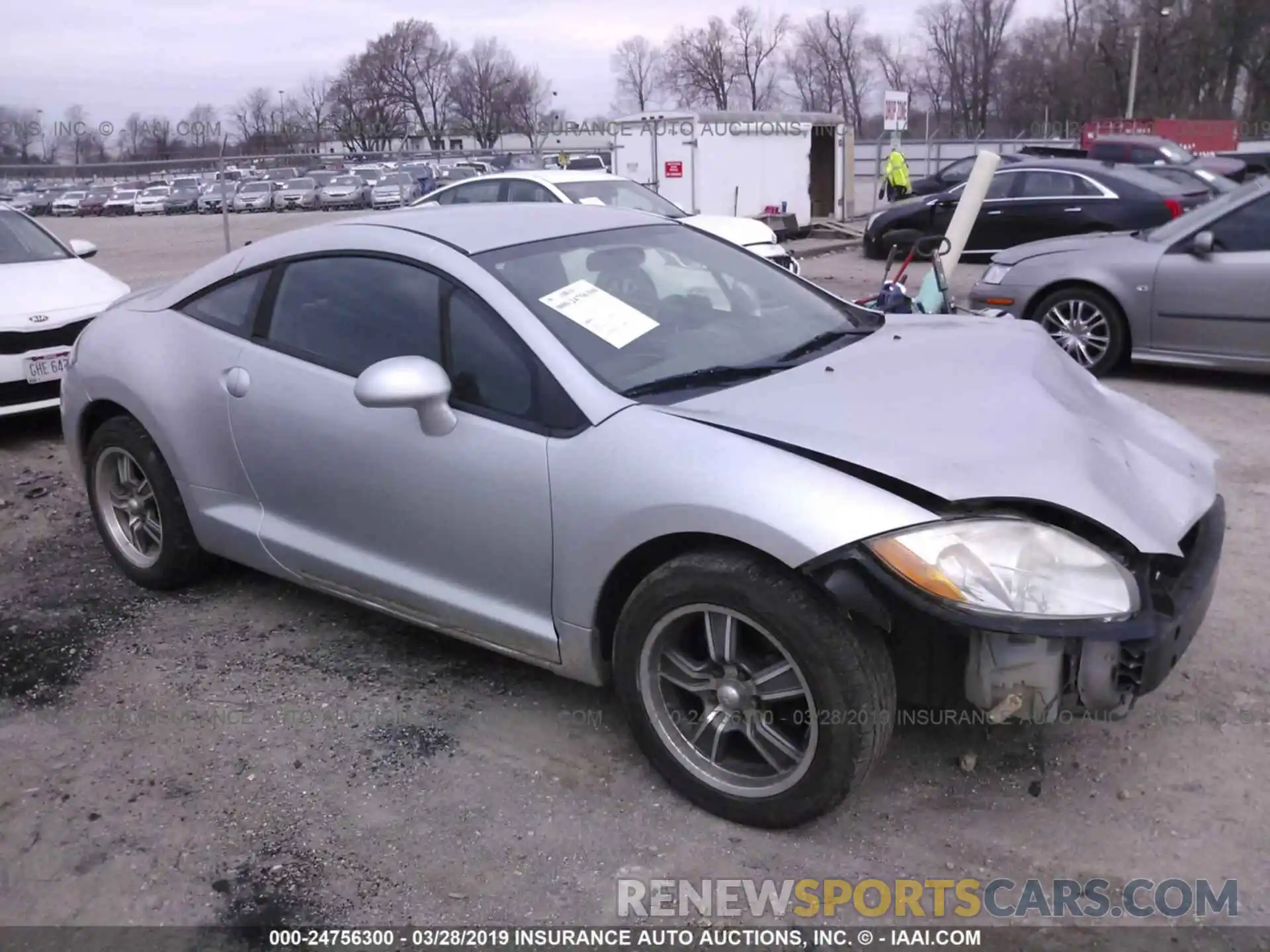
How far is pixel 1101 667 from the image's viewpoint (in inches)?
103

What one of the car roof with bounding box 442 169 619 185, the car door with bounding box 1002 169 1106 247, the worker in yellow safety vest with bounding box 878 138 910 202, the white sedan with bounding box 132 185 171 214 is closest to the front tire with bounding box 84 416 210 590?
the car roof with bounding box 442 169 619 185

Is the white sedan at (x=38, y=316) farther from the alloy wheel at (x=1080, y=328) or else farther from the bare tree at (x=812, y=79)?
the bare tree at (x=812, y=79)

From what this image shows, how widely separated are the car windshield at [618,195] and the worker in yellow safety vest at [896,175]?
1105 cm

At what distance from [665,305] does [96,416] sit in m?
2.55

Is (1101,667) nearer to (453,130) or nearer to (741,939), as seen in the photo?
(741,939)

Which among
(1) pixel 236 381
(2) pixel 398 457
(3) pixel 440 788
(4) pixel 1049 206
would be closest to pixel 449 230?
(2) pixel 398 457

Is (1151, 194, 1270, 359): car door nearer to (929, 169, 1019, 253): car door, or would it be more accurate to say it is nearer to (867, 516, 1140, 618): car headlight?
(867, 516, 1140, 618): car headlight

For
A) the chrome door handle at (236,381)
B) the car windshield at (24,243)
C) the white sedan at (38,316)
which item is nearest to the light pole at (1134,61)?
the car windshield at (24,243)

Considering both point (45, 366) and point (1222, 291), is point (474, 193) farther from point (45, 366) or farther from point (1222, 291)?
point (1222, 291)

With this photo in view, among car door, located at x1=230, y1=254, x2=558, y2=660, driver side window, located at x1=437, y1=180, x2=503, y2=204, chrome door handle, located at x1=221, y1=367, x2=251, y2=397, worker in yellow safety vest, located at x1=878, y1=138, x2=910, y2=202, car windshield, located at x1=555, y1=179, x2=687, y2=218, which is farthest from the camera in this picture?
worker in yellow safety vest, located at x1=878, y1=138, x2=910, y2=202

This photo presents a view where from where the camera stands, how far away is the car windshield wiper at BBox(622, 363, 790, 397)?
10.4 feet

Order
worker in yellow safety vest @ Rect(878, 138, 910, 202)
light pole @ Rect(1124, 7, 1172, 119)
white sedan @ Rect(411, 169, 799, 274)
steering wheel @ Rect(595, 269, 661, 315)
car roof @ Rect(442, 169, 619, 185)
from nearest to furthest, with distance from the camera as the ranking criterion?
steering wheel @ Rect(595, 269, 661, 315) < white sedan @ Rect(411, 169, 799, 274) < car roof @ Rect(442, 169, 619, 185) < worker in yellow safety vest @ Rect(878, 138, 910, 202) < light pole @ Rect(1124, 7, 1172, 119)

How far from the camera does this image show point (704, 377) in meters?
3.28

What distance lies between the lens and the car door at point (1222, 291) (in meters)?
6.98
